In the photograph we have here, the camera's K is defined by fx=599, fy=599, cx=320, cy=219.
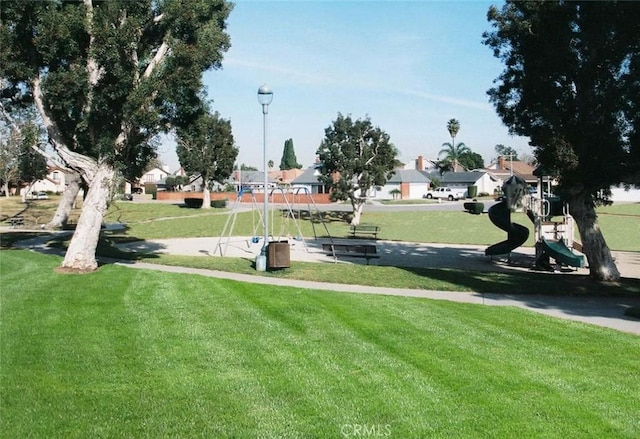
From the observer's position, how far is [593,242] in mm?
16078

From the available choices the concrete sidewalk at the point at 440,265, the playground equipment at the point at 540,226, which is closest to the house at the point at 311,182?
the concrete sidewalk at the point at 440,265

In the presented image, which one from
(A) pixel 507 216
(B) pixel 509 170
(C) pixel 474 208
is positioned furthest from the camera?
(B) pixel 509 170

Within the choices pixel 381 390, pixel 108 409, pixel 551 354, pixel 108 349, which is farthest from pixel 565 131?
pixel 108 409

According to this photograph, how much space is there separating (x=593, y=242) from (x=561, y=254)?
10.3 ft

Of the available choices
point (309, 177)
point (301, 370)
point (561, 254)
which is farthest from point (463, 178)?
point (301, 370)

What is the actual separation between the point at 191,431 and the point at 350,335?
142 inches

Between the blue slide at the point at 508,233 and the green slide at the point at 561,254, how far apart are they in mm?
2100

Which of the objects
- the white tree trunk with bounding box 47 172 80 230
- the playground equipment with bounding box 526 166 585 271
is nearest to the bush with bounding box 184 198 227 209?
the white tree trunk with bounding box 47 172 80 230

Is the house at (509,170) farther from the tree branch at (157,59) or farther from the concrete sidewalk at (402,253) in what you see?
the tree branch at (157,59)

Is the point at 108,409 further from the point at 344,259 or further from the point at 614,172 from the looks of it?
the point at 344,259

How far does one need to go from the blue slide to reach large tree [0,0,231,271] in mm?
12524

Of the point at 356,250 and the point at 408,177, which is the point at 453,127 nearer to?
the point at 408,177

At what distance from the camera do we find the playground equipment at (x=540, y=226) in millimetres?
19766

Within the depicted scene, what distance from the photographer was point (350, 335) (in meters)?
8.38
